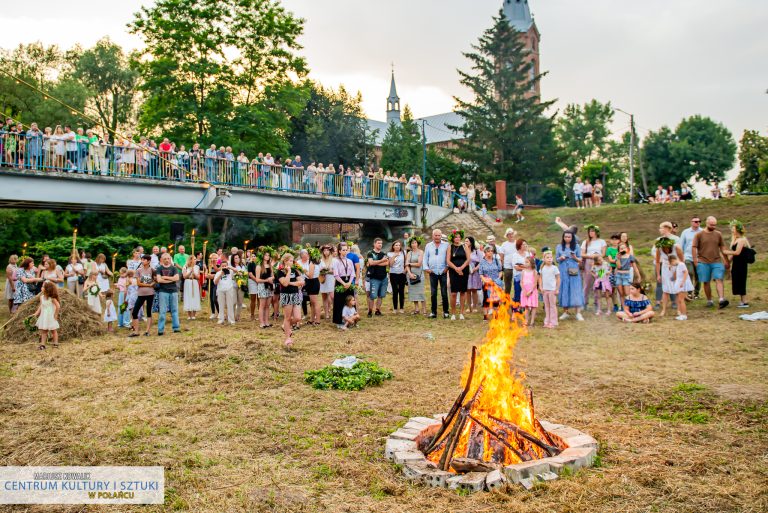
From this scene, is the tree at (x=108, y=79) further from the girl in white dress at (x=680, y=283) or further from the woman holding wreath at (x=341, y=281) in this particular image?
the girl in white dress at (x=680, y=283)

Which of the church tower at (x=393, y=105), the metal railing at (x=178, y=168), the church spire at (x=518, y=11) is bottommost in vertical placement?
the metal railing at (x=178, y=168)

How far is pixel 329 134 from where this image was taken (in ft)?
138

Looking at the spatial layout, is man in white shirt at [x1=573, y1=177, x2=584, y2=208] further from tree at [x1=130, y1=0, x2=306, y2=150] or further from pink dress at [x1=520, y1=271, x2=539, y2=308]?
pink dress at [x1=520, y1=271, x2=539, y2=308]

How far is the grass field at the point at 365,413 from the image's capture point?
14.6 ft

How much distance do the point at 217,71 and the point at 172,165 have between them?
12187 mm

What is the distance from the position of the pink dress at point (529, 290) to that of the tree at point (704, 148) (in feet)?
152

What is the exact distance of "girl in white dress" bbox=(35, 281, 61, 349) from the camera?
439 inches

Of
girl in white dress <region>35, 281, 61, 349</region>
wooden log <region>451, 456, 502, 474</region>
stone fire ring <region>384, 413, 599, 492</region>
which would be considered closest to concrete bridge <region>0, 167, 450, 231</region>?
girl in white dress <region>35, 281, 61, 349</region>

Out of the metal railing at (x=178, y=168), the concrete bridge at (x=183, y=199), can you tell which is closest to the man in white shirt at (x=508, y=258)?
the metal railing at (x=178, y=168)

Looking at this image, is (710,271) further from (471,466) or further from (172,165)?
(172,165)

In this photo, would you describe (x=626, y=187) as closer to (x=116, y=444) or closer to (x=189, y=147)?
(x=189, y=147)

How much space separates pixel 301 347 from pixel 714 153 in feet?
179

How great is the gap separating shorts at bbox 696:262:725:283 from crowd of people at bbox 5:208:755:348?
0.02m

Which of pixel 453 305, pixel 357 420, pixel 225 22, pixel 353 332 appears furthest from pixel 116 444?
pixel 225 22
